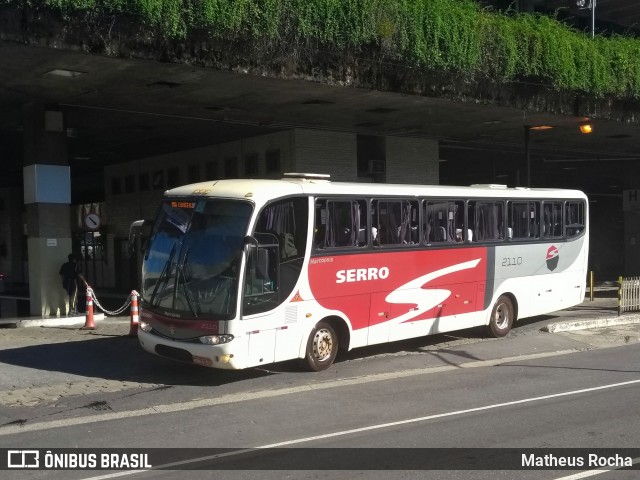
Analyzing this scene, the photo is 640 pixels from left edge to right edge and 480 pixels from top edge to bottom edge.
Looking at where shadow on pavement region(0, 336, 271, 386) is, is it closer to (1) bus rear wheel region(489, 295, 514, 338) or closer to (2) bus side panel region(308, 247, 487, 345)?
(2) bus side panel region(308, 247, 487, 345)

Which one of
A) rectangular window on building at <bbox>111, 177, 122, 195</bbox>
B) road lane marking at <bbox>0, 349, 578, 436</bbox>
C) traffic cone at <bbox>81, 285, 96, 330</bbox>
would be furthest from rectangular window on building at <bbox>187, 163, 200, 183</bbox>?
road lane marking at <bbox>0, 349, 578, 436</bbox>

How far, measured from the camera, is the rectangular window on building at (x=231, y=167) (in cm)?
2617

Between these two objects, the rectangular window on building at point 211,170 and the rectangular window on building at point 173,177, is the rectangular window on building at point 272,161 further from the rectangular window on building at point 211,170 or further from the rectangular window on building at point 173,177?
the rectangular window on building at point 173,177

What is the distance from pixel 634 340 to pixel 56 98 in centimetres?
1482

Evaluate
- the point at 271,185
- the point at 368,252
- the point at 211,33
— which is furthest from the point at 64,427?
the point at 211,33

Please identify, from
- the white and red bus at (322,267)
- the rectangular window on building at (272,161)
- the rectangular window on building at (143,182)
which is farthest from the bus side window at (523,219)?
the rectangular window on building at (143,182)

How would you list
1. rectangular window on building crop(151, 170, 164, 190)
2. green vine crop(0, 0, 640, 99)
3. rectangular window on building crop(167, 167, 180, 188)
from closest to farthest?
green vine crop(0, 0, 640, 99) < rectangular window on building crop(167, 167, 180, 188) < rectangular window on building crop(151, 170, 164, 190)

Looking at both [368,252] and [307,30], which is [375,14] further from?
[368,252]

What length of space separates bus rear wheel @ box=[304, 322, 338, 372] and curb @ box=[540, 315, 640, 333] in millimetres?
7069

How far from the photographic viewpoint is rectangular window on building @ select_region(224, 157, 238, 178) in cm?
2617

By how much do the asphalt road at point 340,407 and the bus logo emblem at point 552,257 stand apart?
2.84m

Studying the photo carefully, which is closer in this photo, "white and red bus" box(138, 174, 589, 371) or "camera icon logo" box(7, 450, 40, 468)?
"camera icon logo" box(7, 450, 40, 468)

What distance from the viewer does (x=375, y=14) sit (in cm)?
1677

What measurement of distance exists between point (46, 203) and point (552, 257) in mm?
12701
